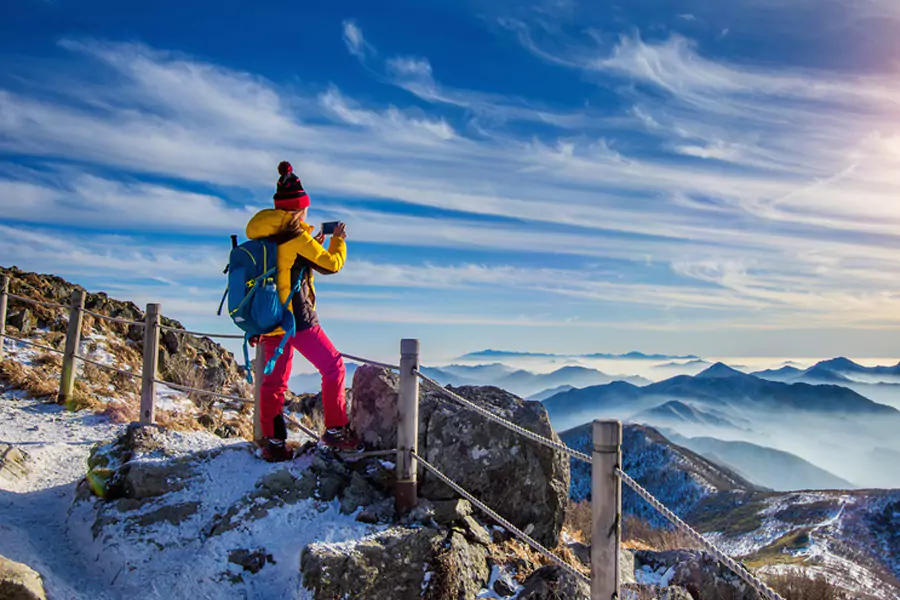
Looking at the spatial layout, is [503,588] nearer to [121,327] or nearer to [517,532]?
[517,532]

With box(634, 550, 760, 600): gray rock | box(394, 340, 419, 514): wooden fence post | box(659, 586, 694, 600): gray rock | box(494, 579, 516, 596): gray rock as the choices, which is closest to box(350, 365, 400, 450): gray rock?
box(394, 340, 419, 514): wooden fence post

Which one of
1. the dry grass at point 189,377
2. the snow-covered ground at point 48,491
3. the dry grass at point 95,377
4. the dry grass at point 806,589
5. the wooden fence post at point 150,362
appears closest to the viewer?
the snow-covered ground at point 48,491

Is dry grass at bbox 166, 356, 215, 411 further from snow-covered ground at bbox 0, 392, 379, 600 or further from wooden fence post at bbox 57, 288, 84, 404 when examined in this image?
snow-covered ground at bbox 0, 392, 379, 600

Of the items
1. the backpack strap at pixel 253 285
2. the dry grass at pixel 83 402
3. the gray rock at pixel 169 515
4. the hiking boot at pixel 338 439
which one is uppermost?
the backpack strap at pixel 253 285

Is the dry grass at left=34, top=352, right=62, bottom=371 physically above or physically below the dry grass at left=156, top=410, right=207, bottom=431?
above

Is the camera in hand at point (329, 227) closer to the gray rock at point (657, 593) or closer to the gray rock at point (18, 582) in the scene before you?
the gray rock at point (18, 582)

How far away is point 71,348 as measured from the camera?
425 inches

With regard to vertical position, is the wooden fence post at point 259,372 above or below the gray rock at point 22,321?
below

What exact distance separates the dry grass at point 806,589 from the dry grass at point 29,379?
11.5m

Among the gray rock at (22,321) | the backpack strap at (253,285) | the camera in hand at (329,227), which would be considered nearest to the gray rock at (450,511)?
the backpack strap at (253,285)

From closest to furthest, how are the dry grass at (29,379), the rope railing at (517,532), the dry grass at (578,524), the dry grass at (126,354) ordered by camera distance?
1. the rope railing at (517,532)
2. the dry grass at (578,524)
3. the dry grass at (29,379)
4. the dry grass at (126,354)

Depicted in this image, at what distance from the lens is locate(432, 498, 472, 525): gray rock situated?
5664 millimetres

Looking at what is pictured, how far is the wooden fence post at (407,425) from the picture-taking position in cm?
569

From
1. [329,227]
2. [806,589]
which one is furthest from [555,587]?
[806,589]
